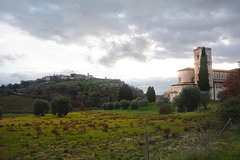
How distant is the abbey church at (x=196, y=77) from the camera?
62812mm

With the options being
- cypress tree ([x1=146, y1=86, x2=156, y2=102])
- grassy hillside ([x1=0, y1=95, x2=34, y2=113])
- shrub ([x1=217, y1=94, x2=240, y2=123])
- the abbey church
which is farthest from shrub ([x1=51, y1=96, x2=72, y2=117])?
cypress tree ([x1=146, y1=86, x2=156, y2=102])

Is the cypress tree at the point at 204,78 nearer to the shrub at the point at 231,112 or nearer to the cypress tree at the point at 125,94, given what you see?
the cypress tree at the point at 125,94

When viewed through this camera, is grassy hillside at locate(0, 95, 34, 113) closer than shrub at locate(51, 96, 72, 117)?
No

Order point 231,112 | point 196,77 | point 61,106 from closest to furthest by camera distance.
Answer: point 231,112
point 61,106
point 196,77

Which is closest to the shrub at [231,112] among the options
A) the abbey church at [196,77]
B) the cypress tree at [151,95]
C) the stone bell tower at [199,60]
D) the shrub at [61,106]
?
the shrub at [61,106]

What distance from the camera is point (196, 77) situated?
219 feet

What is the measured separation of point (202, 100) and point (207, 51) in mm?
34484

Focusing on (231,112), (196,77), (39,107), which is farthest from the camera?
(196,77)

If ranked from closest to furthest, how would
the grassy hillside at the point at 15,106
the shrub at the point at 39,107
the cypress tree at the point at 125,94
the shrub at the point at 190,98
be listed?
the shrub at the point at 190,98 → the shrub at the point at 39,107 → the grassy hillside at the point at 15,106 → the cypress tree at the point at 125,94

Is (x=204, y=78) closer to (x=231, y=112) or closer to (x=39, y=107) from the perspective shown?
(x=231, y=112)

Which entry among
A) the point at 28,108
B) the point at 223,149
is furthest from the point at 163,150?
the point at 28,108

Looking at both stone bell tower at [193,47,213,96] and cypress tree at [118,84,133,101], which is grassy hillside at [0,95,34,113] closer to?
cypress tree at [118,84,133,101]

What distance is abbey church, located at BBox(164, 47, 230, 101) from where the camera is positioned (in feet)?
206

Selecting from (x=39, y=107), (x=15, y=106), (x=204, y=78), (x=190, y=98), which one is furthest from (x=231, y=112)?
(x=15, y=106)
